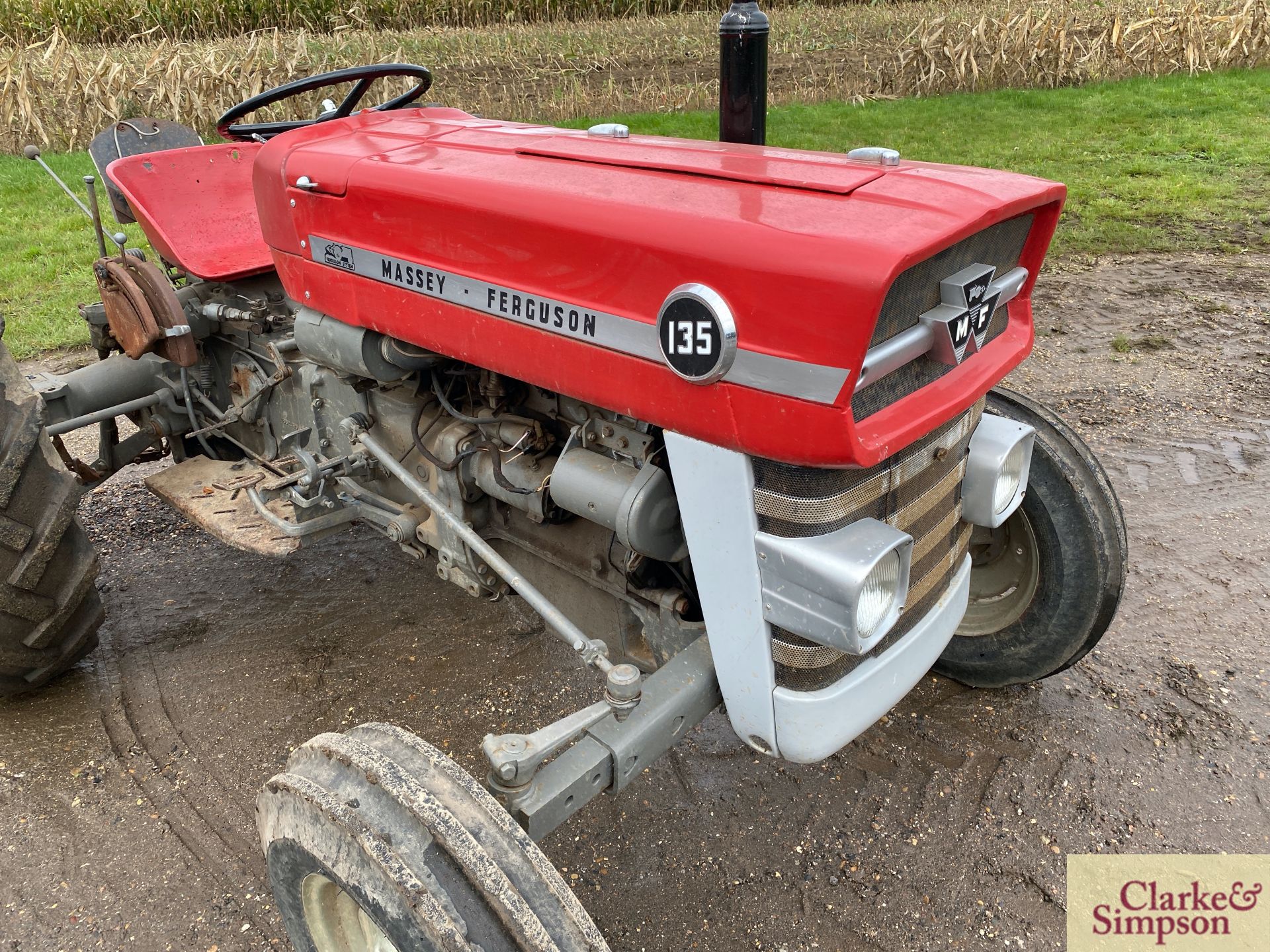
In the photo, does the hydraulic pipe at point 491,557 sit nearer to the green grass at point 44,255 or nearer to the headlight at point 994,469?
the headlight at point 994,469

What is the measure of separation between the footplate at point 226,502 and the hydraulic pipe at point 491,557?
390mm

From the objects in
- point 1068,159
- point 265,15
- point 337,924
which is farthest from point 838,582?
point 265,15

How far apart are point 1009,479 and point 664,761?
3.55ft

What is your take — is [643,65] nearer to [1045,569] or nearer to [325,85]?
[325,85]

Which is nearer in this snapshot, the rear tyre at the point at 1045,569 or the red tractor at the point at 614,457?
the red tractor at the point at 614,457

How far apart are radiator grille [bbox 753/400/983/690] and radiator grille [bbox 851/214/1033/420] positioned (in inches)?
4.7

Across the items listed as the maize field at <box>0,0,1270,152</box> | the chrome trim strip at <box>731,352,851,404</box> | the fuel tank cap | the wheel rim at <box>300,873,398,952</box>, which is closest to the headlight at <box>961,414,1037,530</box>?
the chrome trim strip at <box>731,352,851,404</box>

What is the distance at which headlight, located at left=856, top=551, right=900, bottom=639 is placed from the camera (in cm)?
150

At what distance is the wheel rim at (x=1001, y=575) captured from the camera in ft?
8.13

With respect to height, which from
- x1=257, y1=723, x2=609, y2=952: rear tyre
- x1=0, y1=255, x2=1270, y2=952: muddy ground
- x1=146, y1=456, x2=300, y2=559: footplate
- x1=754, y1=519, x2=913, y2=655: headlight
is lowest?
x1=0, y1=255, x2=1270, y2=952: muddy ground

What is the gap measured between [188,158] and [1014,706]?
292cm

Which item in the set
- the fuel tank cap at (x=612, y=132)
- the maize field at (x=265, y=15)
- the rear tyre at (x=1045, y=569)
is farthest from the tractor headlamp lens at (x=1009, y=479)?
the maize field at (x=265, y=15)

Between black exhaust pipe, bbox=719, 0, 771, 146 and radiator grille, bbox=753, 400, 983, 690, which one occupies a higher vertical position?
black exhaust pipe, bbox=719, 0, 771, 146

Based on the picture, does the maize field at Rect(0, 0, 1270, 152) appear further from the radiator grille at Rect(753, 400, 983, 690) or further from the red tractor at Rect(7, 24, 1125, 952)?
the radiator grille at Rect(753, 400, 983, 690)
